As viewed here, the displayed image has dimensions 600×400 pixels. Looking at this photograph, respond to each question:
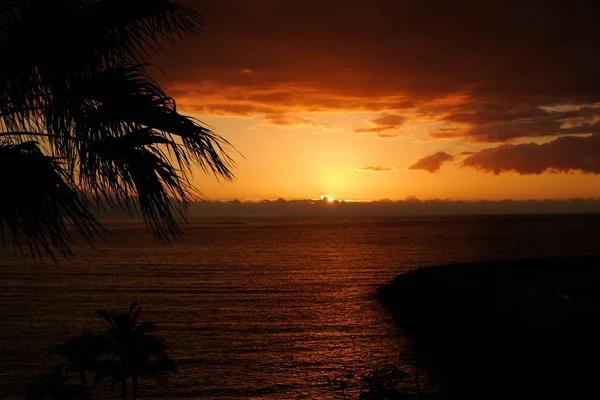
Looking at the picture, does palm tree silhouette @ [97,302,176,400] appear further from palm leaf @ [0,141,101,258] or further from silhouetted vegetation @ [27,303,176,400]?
palm leaf @ [0,141,101,258]

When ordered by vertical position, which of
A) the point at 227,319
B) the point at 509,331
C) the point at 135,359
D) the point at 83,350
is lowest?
the point at 227,319

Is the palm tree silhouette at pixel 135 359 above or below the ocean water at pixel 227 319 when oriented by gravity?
above

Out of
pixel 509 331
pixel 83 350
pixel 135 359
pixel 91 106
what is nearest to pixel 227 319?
pixel 509 331

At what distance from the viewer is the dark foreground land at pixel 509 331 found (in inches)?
899

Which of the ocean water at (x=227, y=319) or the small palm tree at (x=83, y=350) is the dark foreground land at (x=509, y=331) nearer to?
the ocean water at (x=227, y=319)

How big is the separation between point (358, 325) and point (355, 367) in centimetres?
1060

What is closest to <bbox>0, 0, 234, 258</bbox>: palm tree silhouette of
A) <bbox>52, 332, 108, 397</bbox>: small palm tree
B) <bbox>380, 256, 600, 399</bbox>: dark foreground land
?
<bbox>52, 332, 108, 397</bbox>: small palm tree

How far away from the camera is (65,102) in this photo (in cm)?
Result: 534

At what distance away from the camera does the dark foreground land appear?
2283 centimetres

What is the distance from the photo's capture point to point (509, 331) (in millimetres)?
28047

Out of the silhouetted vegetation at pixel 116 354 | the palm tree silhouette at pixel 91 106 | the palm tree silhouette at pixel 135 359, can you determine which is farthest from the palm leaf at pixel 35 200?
the palm tree silhouette at pixel 135 359

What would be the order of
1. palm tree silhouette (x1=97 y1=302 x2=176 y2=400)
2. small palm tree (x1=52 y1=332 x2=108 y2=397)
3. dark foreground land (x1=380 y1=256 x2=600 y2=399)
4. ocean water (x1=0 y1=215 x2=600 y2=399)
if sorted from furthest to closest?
ocean water (x1=0 y1=215 x2=600 y2=399) < dark foreground land (x1=380 y1=256 x2=600 y2=399) < palm tree silhouette (x1=97 y1=302 x2=176 y2=400) < small palm tree (x1=52 y1=332 x2=108 y2=397)

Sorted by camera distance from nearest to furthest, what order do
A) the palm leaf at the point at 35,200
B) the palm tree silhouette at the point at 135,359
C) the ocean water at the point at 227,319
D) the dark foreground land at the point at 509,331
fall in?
the palm leaf at the point at 35,200 < the palm tree silhouette at the point at 135,359 < the dark foreground land at the point at 509,331 < the ocean water at the point at 227,319

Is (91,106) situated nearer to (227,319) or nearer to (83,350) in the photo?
(83,350)
